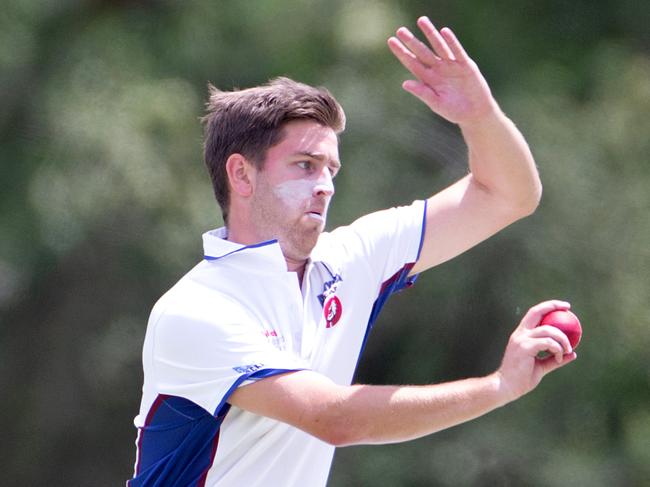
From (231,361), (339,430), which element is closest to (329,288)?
(231,361)

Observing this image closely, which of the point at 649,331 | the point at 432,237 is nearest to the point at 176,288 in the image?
the point at 432,237

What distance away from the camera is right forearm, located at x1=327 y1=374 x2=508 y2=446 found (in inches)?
112

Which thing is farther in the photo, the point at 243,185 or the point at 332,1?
the point at 332,1

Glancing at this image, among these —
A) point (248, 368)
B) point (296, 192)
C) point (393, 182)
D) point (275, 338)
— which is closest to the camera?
point (248, 368)

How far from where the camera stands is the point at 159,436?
127 inches

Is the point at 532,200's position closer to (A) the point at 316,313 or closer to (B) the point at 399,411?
(A) the point at 316,313

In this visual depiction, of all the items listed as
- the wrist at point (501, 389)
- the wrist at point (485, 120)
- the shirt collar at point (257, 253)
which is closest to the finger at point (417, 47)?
the wrist at point (485, 120)

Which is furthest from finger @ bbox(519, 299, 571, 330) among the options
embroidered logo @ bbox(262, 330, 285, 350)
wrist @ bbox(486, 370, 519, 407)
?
embroidered logo @ bbox(262, 330, 285, 350)

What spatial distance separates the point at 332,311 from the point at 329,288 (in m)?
0.07

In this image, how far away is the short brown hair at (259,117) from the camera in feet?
11.0

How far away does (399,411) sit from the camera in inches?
114

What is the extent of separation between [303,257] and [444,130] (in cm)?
410

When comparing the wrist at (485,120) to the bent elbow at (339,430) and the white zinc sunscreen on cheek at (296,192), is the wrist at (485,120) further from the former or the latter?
the bent elbow at (339,430)

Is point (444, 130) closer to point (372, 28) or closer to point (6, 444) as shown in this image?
point (372, 28)
